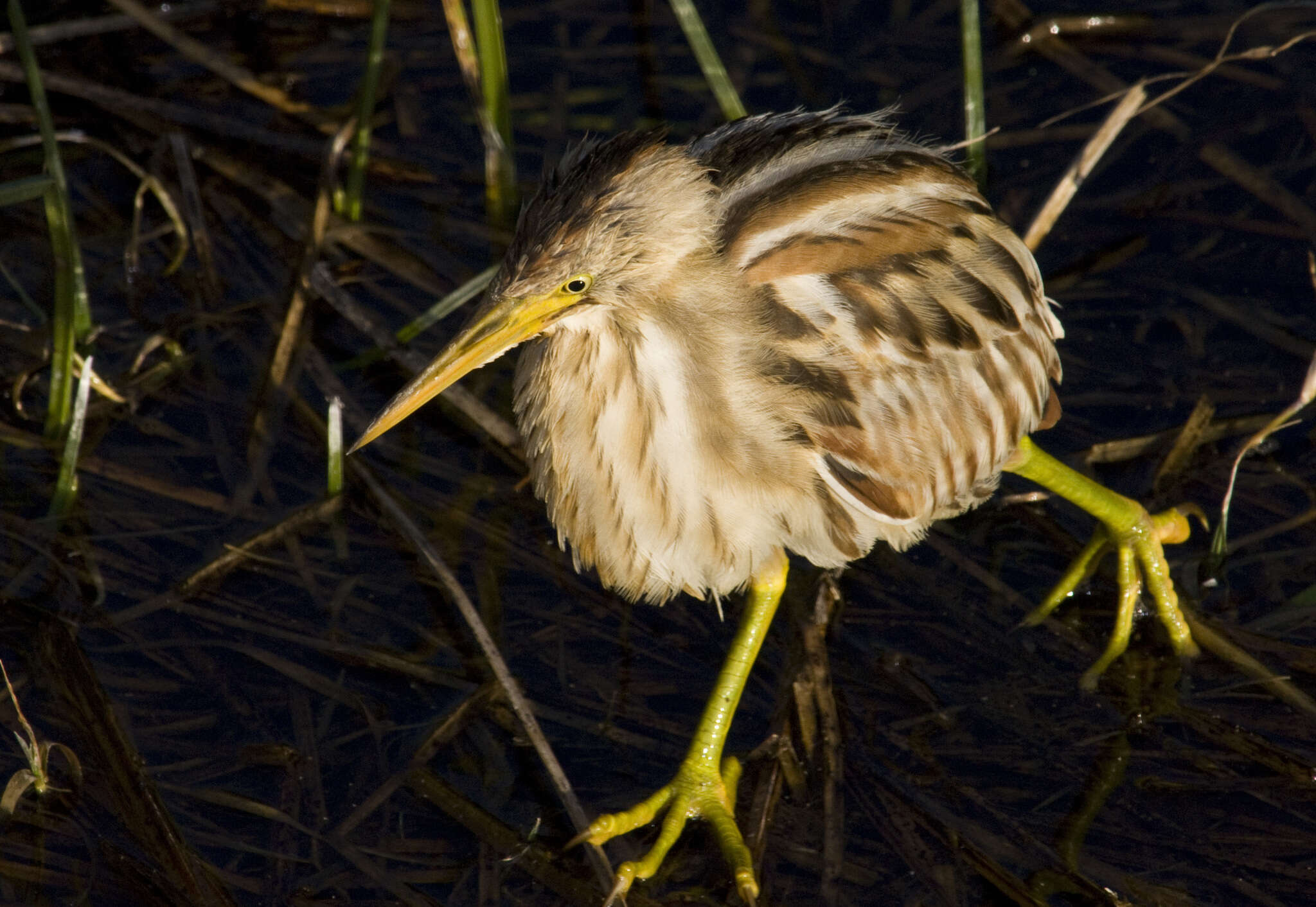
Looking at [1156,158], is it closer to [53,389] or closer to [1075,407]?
[1075,407]

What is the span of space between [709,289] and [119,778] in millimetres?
1371

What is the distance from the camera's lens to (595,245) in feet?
7.00

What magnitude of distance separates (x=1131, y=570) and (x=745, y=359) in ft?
3.37

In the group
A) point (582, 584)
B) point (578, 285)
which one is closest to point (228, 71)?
point (582, 584)

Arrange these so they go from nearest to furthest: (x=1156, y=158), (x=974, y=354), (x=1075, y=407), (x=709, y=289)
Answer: (x=709, y=289)
(x=974, y=354)
(x=1075, y=407)
(x=1156, y=158)

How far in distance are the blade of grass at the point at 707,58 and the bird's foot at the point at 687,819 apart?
1466 mm

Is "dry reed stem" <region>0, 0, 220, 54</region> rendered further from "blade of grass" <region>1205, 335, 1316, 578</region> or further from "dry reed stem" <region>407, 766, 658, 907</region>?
"blade of grass" <region>1205, 335, 1316, 578</region>

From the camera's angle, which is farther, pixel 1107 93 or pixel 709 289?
Result: pixel 1107 93

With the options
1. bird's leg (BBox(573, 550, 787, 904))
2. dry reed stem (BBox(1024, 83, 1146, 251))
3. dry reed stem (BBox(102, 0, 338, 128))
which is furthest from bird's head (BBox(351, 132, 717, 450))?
dry reed stem (BBox(102, 0, 338, 128))

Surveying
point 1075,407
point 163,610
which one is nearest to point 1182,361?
point 1075,407

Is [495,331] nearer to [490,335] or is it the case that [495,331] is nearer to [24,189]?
[490,335]

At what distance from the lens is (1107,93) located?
3.71 meters

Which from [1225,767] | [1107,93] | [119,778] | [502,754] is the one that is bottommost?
[1225,767]

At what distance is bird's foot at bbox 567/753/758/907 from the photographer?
8.03ft
